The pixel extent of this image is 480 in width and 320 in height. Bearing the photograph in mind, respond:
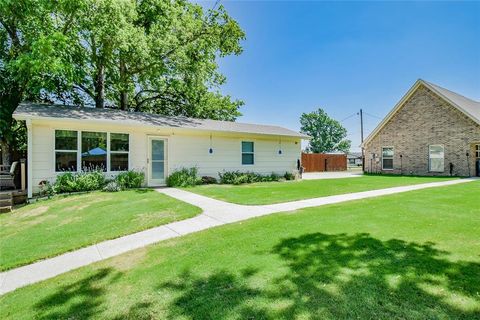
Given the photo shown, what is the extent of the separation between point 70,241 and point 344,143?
220 ft

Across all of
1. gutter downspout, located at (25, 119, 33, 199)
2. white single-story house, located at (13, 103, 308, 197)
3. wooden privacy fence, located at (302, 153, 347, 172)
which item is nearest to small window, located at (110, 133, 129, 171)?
white single-story house, located at (13, 103, 308, 197)

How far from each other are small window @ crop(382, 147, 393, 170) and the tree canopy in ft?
46.4

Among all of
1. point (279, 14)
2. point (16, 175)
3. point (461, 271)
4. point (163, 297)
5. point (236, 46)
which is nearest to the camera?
point (163, 297)

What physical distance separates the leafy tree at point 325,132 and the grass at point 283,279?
201 ft

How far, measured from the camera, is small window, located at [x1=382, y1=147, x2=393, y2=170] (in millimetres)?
21969

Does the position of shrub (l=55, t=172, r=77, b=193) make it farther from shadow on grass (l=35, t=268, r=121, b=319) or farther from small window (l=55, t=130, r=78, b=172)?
shadow on grass (l=35, t=268, r=121, b=319)

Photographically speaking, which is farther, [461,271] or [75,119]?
[75,119]

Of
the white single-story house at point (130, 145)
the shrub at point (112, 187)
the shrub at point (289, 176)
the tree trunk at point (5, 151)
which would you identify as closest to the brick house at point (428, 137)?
the shrub at point (289, 176)

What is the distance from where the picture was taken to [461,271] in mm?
3180

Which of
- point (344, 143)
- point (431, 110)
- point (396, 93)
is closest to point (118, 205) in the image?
point (431, 110)

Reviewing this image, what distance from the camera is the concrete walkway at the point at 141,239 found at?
3.84 m

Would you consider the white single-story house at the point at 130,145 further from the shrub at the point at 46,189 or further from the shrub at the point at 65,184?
the shrub at the point at 65,184

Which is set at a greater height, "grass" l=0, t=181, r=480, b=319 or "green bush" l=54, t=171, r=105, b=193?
"green bush" l=54, t=171, r=105, b=193

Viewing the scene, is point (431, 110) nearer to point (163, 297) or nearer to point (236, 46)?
point (236, 46)
